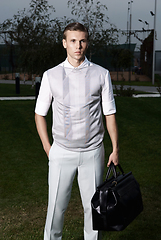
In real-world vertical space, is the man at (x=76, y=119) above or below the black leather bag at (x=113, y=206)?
above

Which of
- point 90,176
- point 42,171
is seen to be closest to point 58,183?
point 90,176

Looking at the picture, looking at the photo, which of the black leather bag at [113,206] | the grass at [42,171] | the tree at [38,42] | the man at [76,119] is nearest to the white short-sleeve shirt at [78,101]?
the man at [76,119]

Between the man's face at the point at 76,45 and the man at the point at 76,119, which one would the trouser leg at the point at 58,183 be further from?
the man's face at the point at 76,45

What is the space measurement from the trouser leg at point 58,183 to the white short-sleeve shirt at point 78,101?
3.2 inches

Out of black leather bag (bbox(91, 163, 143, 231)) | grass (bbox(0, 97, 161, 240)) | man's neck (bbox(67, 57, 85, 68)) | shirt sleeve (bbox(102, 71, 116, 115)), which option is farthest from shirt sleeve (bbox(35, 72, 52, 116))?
grass (bbox(0, 97, 161, 240))

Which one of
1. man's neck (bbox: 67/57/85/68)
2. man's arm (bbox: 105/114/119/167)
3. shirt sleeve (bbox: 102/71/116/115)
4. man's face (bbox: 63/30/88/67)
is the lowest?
man's arm (bbox: 105/114/119/167)

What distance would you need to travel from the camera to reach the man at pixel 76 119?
7.47ft

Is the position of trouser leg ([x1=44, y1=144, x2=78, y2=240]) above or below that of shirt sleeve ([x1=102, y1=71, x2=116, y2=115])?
below

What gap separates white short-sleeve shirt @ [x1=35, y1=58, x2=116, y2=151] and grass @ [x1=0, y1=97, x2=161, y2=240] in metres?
1.58

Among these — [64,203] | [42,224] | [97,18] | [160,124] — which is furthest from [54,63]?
[64,203]

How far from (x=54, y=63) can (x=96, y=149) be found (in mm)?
15810

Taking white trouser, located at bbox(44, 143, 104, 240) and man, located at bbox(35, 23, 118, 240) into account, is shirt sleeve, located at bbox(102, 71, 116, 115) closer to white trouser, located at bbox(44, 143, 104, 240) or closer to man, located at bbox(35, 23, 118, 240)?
man, located at bbox(35, 23, 118, 240)

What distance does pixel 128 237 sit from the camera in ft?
11.4

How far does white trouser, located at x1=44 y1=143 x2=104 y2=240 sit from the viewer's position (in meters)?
2.36
